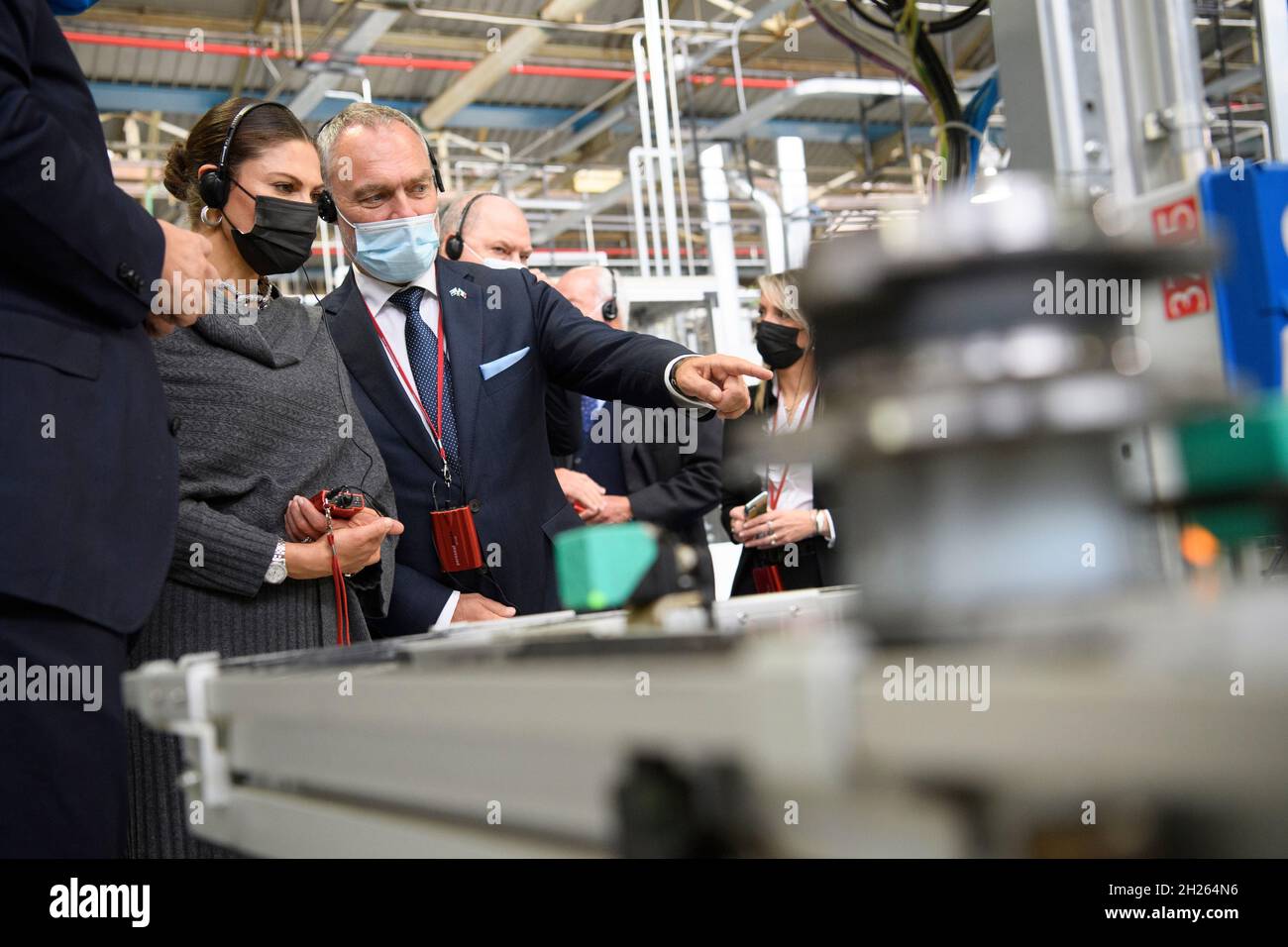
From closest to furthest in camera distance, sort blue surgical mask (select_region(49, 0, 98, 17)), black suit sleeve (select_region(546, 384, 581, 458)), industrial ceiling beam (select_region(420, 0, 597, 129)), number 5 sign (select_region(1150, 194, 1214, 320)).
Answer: number 5 sign (select_region(1150, 194, 1214, 320))
blue surgical mask (select_region(49, 0, 98, 17))
black suit sleeve (select_region(546, 384, 581, 458))
industrial ceiling beam (select_region(420, 0, 597, 129))

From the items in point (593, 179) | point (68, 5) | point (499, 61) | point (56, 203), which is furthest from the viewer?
point (593, 179)

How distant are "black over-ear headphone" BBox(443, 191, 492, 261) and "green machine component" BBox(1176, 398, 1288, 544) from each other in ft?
7.29

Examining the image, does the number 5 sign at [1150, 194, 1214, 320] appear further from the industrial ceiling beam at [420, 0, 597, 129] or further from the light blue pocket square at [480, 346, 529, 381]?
the industrial ceiling beam at [420, 0, 597, 129]

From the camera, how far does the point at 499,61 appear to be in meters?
5.96

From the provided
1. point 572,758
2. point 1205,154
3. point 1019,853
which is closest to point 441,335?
point 1205,154

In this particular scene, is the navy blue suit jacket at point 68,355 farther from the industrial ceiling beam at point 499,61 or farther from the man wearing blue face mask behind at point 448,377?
the industrial ceiling beam at point 499,61

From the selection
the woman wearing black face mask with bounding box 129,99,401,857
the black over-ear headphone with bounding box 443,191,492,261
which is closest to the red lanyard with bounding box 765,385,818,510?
the black over-ear headphone with bounding box 443,191,492,261

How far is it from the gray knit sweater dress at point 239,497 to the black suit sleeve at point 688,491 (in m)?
1.40

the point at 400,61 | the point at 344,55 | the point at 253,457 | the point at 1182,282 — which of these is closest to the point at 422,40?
the point at 400,61

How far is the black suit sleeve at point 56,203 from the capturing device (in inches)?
40.5

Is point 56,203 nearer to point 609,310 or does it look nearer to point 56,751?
point 56,751

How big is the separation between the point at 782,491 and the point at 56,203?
1997mm

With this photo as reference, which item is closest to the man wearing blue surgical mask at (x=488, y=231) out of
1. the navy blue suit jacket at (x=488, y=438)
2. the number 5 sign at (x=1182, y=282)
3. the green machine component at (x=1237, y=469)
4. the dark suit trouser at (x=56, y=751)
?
the navy blue suit jacket at (x=488, y=438)

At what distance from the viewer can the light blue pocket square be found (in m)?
1.80
